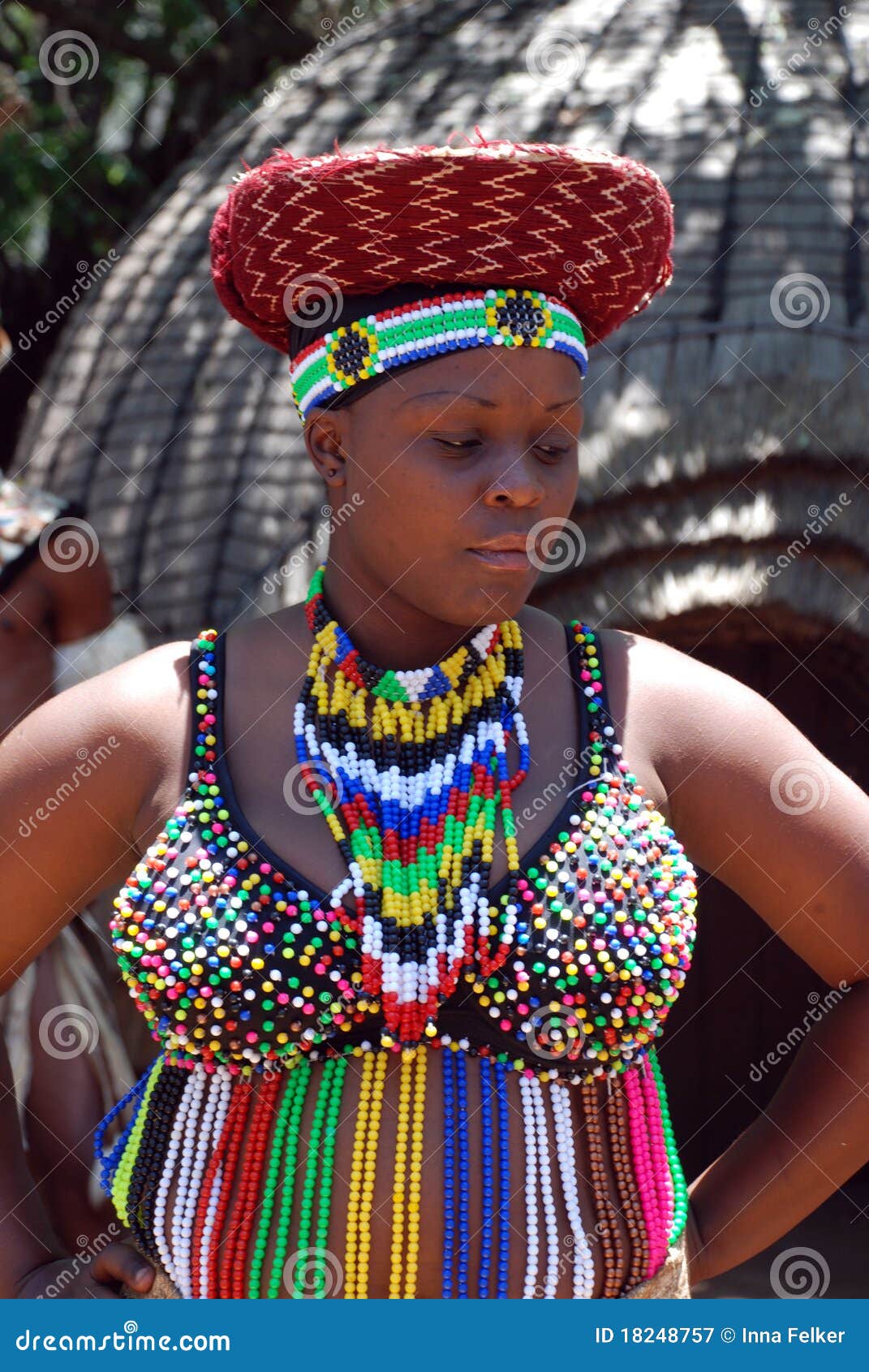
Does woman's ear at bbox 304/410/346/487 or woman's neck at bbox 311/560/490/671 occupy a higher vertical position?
woman's ear at bbox 304/410/346/487

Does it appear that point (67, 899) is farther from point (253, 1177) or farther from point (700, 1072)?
point (700, 1072)

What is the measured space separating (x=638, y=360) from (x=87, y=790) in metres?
1.84

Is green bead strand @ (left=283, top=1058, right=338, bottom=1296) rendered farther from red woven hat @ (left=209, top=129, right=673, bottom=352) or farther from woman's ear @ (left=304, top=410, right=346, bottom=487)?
red woven hat @ (left=209, top=129, right=673, bottom=352)

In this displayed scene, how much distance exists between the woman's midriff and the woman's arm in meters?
0.34

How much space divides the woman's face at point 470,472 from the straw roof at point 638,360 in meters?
1.48

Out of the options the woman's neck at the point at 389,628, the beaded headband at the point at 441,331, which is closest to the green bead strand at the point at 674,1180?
the woman's neck at the point at 389,628

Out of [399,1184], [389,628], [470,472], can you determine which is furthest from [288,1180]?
[470,472]

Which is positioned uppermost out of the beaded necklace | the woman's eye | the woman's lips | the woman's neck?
the woman's eye

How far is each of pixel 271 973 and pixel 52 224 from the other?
13.4 ft

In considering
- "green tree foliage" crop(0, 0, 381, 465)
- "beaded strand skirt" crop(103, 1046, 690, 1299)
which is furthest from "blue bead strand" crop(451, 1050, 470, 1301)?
"green tree foliage" crop(0, 0, 381, 465)

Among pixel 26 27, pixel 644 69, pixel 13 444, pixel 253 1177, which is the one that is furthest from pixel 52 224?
pixel 253 1177

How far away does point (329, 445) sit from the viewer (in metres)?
1.86

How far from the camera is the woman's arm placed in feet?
6.07

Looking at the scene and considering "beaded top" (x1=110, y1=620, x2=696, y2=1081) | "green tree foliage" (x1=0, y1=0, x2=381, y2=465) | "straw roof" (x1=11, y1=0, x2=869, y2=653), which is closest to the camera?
"beaded top" (x1=110, y1=620, x2=696, y2=1081)
